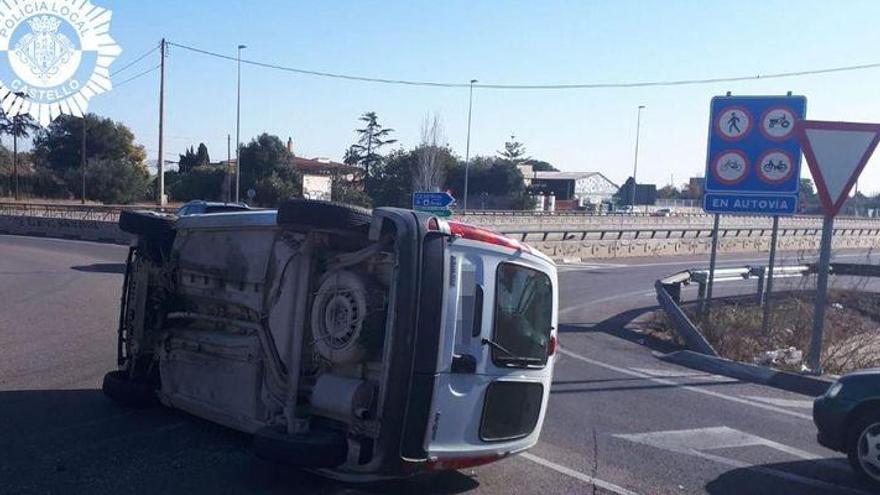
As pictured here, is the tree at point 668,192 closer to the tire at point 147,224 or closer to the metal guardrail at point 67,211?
the metal guardrail at point 67,211

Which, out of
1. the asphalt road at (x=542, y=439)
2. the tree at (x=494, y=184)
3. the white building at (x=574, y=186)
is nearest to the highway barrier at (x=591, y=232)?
the asphalt road at (x=542, y=439)

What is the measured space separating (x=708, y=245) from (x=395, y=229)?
42701 mm

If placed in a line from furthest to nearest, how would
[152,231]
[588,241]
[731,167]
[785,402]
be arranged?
1. [588,241]
2. [731,167]
3. [785,402]
4. [152,231]

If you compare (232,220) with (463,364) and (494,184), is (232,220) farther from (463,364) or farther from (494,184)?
(494,184)

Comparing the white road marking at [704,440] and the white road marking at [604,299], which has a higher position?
the white road marking at [704,440]

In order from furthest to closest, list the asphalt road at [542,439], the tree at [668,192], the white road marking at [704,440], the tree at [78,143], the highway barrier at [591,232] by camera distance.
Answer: the tree at [668,192], the tree at [78,143], the highway barrier at [591,232], the white road marking at [704,440], the asphalt road at [542,439]

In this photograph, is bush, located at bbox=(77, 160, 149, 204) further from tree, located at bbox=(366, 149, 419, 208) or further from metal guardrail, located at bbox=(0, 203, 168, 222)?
tree, located at bbox=(366, 149, 419, 208)

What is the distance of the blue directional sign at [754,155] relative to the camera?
Result: 15.7 meters

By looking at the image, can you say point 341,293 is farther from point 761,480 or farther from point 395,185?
point 395,185

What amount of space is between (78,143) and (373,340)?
74508 millimetres

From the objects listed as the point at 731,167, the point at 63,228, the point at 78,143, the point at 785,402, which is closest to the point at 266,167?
the point at 63,228

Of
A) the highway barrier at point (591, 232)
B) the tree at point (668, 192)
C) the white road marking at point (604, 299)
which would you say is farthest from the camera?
the tree at point (668, 192)

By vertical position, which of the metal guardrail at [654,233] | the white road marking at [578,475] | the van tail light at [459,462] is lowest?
the white road marking at [578,475]

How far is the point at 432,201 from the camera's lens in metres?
22.0
